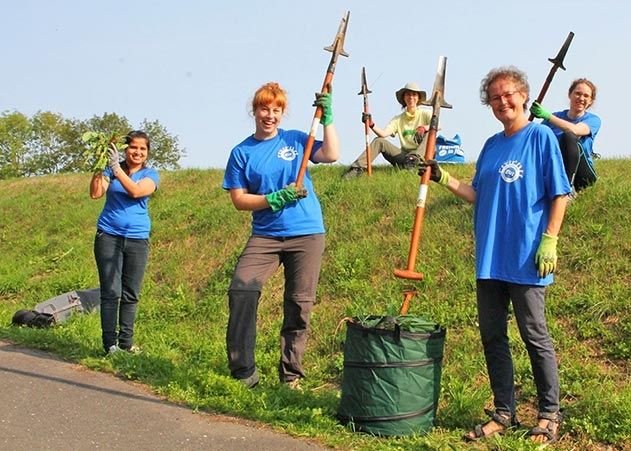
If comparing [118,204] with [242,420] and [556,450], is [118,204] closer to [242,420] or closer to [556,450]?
[242,420]

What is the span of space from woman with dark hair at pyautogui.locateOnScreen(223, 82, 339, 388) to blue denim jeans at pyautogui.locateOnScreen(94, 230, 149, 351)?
58.3 inches

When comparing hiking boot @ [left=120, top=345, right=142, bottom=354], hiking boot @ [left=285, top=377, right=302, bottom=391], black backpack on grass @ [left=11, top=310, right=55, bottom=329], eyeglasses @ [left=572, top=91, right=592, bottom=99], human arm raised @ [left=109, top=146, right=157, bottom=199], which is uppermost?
eyeglasses @ [left=572, top=91, right=592, bottom=99]

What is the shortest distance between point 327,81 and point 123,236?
89.8 inches

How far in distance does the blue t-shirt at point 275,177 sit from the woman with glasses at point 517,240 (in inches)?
54.8

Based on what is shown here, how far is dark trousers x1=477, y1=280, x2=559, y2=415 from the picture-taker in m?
4.29

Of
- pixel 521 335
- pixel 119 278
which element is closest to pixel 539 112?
pixel 521 335

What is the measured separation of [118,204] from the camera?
6.55m

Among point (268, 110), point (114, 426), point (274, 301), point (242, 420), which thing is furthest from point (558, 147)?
point (274, 301)

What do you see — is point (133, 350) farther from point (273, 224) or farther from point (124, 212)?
point (273, 224)

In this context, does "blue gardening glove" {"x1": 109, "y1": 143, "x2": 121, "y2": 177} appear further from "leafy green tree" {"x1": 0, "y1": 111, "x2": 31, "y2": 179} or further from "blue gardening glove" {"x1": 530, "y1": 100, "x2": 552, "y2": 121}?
"leafy green tree" {"x1": 0, "y1": 111, "x2": 31, "y2": 179}

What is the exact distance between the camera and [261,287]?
5.37m

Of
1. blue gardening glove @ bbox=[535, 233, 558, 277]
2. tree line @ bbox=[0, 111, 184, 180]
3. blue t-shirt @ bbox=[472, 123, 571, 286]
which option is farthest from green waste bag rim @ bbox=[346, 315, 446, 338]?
tree line @ bbox=[0, 111, 184, 180]

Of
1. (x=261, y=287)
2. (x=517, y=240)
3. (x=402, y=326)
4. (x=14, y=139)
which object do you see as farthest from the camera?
(x=14, y=139)

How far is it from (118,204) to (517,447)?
398 cm
